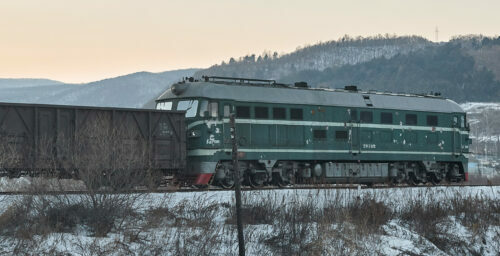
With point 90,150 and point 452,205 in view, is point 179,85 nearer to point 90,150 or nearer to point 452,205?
point 90,150

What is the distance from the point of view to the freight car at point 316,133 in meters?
26.7

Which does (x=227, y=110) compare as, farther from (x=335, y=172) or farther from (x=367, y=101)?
(x=367, y=101)

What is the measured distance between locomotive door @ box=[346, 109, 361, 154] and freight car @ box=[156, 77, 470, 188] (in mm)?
45

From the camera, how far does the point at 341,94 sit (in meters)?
31.1

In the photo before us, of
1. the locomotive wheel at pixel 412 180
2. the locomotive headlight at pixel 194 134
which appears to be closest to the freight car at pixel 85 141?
the locomotive headlight at pixel 194 134

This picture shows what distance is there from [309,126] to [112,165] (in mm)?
12612

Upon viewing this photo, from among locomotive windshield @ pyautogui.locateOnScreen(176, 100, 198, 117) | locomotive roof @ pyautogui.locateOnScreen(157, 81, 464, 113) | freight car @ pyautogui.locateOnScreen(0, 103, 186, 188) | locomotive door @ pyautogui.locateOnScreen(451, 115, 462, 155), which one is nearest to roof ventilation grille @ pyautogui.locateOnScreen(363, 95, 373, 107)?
locomotive roof @ pyautogui.locateOnScreen(157, 81, 464, 113)

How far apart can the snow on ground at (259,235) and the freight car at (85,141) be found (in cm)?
158

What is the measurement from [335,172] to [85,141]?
13142 millimetres

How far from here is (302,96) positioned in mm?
29484

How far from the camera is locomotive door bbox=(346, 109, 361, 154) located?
31.0 m

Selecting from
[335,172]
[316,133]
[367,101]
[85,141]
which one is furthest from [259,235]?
[367,101]

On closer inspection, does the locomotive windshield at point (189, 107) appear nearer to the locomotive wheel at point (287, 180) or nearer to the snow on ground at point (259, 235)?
the locomotive wheel at point (287, 180)

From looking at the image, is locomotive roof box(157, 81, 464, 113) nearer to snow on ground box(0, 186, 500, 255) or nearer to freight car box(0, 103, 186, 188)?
freight car box(0, 103, 186, 188)
